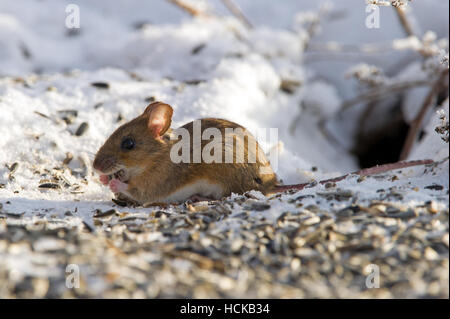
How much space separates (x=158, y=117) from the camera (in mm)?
3609

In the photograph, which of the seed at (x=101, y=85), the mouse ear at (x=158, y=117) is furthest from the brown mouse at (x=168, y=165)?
the seed at (x=101, y=85)

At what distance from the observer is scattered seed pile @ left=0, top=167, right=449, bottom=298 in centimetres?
214

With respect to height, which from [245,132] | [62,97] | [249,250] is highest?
[62,97]

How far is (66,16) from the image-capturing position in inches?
294

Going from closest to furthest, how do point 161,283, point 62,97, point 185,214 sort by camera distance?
point 161,283 < point 185,214 < point 62,97

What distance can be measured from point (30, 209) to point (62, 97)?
1.86 m

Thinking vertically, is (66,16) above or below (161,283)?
above

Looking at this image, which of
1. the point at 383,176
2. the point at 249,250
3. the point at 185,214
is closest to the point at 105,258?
the point at 249,250

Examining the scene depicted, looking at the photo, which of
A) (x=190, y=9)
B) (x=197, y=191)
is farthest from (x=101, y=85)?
(x=197, y=191)

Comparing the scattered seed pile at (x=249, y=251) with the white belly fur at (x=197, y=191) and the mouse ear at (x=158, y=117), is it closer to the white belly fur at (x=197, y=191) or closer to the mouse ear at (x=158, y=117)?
the white belly fur at (x=197, y=191)

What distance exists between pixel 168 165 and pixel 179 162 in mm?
76

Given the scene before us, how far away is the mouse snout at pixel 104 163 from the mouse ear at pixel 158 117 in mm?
305

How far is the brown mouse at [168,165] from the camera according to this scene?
3496mm

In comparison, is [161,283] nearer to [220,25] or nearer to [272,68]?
[272,68]
